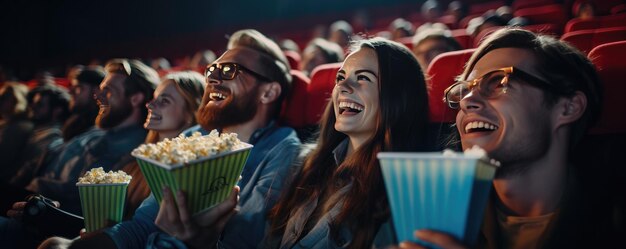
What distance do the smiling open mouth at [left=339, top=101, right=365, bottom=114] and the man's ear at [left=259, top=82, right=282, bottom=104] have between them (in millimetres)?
348

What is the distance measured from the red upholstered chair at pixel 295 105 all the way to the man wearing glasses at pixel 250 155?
0.10 feet

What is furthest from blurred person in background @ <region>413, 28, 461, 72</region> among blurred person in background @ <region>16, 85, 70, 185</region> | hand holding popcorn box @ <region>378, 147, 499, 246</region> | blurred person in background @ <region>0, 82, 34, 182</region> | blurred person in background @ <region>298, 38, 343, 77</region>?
blurred person in background @ <region>0, 82, 34, 182</region>

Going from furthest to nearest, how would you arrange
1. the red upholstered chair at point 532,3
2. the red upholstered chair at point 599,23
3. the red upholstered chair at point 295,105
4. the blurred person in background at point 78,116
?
1. the red upholstered chair at point 532,3
2. the blurred person in background at point 78,116
3. the red upholstered chair at point 599,23
4. the red upholstered chair at point 295,105

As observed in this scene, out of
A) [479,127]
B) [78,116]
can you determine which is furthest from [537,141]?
[78,116]

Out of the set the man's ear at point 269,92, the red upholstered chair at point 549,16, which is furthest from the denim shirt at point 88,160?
the red upholstered chair at point 549,16

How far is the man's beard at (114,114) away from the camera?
5.07 ft

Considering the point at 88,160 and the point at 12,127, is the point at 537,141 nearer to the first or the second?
the point at 88,160

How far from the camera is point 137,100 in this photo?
1.57 meters

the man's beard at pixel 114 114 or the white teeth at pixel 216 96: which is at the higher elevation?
the white teeth at pixel 216 96

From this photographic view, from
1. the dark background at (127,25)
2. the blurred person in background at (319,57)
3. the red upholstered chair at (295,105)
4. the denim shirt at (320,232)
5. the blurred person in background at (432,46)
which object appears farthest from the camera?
the dark background at (127,25)

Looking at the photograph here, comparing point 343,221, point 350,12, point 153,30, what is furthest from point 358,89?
point 153,30

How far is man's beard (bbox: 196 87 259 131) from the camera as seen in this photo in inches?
48.5

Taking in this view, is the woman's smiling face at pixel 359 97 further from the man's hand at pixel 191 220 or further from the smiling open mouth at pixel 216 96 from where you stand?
the smiling open mouth at pixel 216 96

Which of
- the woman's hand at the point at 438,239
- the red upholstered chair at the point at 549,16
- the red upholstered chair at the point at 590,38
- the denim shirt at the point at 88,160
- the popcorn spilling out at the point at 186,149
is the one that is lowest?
the denim shirt at the point at 88,160
